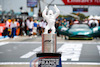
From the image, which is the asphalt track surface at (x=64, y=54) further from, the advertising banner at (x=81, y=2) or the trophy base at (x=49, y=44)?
the advertising banner at (x=81, y=2)

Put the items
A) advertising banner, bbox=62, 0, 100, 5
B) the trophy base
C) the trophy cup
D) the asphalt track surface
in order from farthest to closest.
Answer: advertising banner, bbox=62, 0, 100, 5, the asphalt track surface, the trophy base, the trophy cup

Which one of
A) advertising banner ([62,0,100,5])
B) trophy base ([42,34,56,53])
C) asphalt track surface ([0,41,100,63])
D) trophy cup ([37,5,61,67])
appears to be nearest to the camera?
trophy cup ([37,5,61,67])

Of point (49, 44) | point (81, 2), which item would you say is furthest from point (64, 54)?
point (81, 2)

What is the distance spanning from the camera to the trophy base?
22.5ft

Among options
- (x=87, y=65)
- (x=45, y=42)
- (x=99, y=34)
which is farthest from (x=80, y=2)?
(x=45, y=42)

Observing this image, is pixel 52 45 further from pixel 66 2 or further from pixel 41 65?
pixel 66 2

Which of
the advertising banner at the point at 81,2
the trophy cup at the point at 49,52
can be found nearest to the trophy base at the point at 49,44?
the trophy cup at the point at 49,52

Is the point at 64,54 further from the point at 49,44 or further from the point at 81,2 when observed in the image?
the point at 81,2

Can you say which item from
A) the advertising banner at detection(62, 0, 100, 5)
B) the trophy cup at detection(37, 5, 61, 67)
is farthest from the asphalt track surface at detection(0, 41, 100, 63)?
the advertising banner at detection(62, 0, 100, 5)

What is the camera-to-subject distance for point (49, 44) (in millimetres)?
6906

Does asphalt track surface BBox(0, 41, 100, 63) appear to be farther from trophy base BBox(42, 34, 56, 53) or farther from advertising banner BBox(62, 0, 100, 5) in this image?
advertising banner BBox(62, 0, 100, 5)

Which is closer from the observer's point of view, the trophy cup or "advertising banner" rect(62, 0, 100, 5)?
the trophy cup

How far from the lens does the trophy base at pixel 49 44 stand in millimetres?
6863

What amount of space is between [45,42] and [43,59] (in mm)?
485
